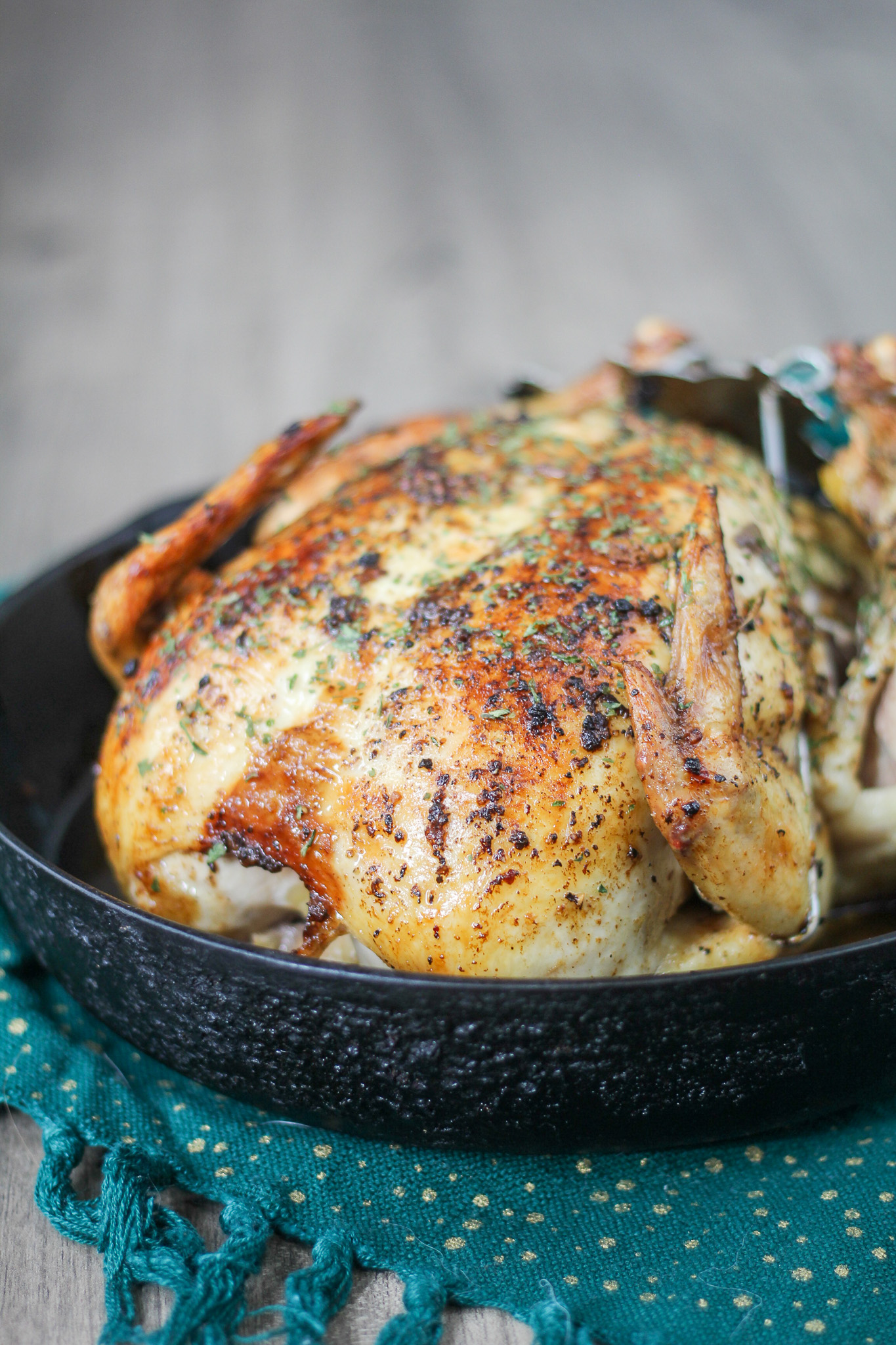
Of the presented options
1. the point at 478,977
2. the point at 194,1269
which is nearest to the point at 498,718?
the point at 478,977

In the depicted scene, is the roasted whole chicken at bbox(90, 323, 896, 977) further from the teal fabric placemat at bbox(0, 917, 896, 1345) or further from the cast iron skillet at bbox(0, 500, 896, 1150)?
the teal fabric placemat at bbox(0, 917, 896, 1345)

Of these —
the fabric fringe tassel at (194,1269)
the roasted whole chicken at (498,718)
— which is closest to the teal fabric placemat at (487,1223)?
the fabric fringe tassel at (194,1269)

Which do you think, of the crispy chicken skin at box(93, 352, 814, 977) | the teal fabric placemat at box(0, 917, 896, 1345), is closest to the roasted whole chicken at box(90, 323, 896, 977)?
the crispy chicken skin at box(93, 352, 814, 977)

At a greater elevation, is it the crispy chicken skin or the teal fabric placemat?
the crispy chicken skin

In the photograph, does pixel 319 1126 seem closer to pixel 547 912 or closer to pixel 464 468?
pixel 547 912

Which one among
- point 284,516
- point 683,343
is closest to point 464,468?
point 284,516

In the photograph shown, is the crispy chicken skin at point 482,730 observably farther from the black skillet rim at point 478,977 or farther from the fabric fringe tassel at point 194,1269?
the fabric fringe tassel at point 194,1269
